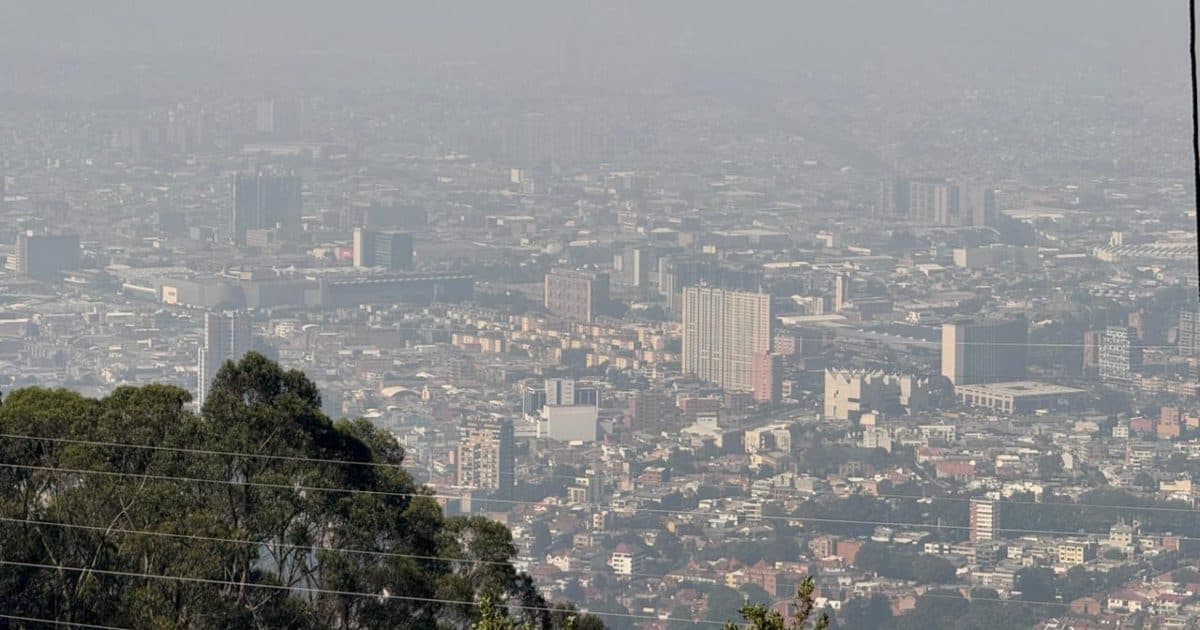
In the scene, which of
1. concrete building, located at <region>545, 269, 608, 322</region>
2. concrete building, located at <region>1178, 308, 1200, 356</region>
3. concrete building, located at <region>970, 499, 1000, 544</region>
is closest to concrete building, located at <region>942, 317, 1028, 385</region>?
concrete building, located at <region>1178, 308, 1200, 356</region>

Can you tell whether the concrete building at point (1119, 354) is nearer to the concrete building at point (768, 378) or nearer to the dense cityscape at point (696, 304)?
the dense cityscape at point (696, 304)

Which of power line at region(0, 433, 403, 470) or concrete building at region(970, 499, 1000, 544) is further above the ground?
power line at region(0, 433, 403, 470)

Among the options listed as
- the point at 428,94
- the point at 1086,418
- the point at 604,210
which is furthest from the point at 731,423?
the point at 428,94

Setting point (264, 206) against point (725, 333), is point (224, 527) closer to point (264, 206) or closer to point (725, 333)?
point (725, 333)

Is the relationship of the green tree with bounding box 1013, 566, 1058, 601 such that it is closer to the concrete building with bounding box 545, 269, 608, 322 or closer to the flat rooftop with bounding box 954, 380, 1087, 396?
the flat rooftop with bounding box 954, 380, 1087, 396

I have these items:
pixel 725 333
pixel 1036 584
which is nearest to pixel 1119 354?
pixel 725 333

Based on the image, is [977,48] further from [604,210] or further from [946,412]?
[946,412]
